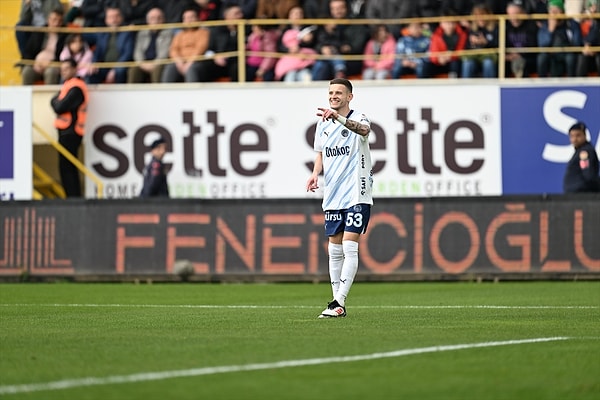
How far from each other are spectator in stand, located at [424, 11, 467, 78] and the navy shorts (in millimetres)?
12273

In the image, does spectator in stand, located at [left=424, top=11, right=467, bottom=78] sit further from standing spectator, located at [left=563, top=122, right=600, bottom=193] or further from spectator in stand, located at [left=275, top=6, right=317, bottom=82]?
standing spectator, located at [left=563, top=122, right=600, bottom=193]

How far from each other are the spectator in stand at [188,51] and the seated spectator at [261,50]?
83 cm

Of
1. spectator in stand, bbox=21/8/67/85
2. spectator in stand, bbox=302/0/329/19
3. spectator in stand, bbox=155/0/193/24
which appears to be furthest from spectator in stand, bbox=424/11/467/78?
spectator in stand, bbox=21/8/67/85

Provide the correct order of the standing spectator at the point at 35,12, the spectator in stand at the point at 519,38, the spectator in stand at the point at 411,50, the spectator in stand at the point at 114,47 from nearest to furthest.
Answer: the spectator in stand at the point at 519,38 < the spectator in stand at the point at 411,50 < the spectator in stand at the point at 114,47 < the standing spectator at the point at 35,12

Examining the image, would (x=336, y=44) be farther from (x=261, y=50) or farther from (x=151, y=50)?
(x=151, y=50)

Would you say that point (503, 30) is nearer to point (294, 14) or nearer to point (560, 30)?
point (560, 30)

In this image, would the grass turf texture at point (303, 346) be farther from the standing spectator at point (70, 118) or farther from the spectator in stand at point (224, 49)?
the spectator in stand at point (224, 49)

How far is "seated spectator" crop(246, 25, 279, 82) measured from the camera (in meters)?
24.2

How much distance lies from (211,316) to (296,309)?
155 centimetres

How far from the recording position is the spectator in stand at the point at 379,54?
2384 cm

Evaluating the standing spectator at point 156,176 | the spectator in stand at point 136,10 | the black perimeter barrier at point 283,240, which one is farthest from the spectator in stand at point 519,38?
the spectator in stand at point 136,10

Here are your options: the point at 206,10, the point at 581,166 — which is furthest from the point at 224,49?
the point at 581,166

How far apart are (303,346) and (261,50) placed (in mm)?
16182

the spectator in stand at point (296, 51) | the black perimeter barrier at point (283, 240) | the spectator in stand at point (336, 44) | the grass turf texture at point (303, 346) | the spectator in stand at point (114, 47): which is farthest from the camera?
the spectator in stand at point (114, 47)
